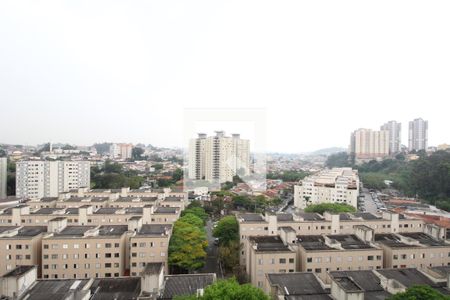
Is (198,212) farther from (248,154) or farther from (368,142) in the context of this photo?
(368,142)

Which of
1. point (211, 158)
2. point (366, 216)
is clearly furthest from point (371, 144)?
point (366, 216)

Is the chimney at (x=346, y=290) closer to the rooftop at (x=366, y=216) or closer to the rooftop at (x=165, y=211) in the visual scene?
the rooftop at (x=366, y=216)

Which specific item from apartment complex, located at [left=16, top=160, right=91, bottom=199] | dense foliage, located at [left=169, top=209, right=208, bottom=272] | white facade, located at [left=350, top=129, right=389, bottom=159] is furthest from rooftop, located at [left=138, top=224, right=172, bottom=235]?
white facade, located at [left=350, top=129, right=389, bottom=159]

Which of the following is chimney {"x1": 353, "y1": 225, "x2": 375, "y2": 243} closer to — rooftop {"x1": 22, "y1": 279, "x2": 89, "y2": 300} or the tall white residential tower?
rooftop {"x1": 22, "y1": 279, "x2": 89, "y2": 300}

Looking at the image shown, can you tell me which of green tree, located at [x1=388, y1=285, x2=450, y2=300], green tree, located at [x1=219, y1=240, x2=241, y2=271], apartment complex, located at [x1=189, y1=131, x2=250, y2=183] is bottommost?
green tree, located at [x1=219, y1=240, x2=241, y2=271]

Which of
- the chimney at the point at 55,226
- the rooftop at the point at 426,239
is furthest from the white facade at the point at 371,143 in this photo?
the chimney at the point at 55,226

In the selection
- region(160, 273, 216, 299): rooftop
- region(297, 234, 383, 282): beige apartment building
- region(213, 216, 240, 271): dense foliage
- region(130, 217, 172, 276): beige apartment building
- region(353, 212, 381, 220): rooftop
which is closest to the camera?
region(160, 273, 216, 299): rooftop
